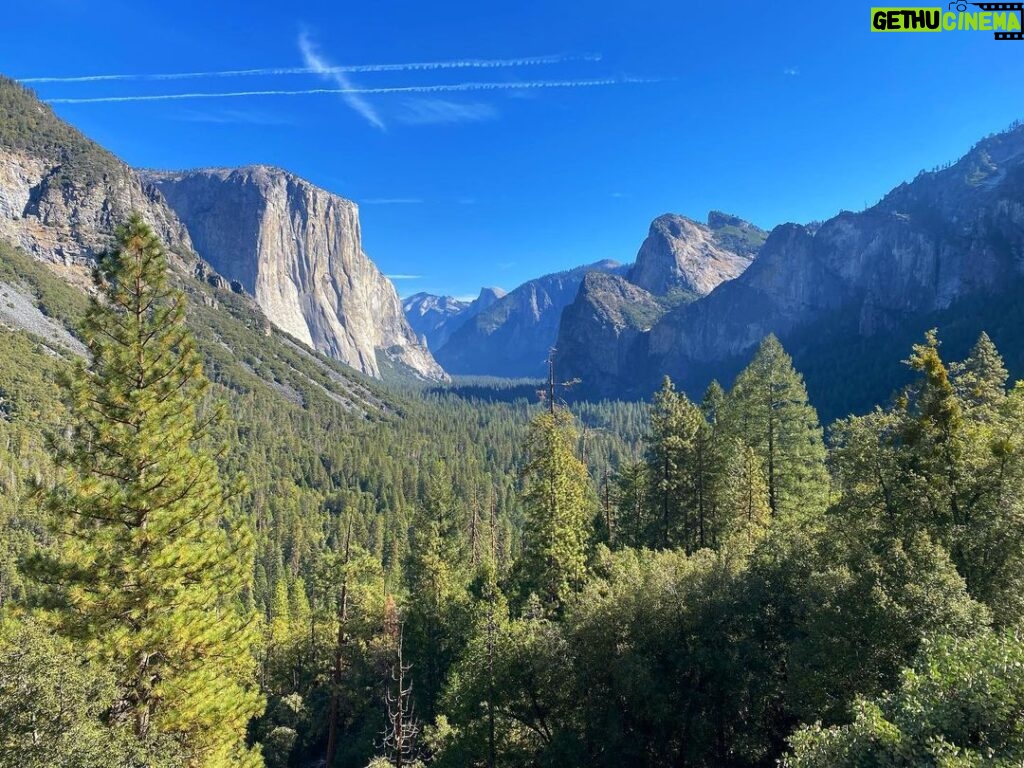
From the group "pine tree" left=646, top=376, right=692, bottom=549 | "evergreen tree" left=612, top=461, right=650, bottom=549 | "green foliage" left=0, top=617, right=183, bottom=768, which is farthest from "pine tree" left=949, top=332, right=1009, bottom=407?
"green foliage" left=0, top=617, right=183, bottom=768

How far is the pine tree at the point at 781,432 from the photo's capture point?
3159cm

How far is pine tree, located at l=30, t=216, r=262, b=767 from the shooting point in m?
13.2

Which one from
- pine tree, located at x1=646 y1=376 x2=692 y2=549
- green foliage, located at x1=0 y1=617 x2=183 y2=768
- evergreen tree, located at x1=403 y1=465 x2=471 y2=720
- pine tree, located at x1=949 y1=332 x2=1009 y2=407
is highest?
pine tree, located at x1=949 y1=332 x2=1009 y2=407

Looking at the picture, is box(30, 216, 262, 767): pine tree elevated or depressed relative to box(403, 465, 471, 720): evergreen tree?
elevated

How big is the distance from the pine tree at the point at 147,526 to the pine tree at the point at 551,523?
1485cm

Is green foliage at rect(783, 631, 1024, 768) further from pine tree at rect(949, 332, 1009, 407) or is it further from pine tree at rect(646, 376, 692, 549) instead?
pine tree at rect(646, 376, 692, 549)

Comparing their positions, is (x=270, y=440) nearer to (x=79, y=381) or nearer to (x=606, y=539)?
(x=606, y=539)

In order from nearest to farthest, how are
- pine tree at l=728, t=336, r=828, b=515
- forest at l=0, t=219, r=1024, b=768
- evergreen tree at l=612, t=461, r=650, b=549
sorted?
forest at l=0, t=219, r=1024, b=768, pine tree at l=728, t=336, r=828, b=515, evergreen tree at l=612, t=461, r=650, b=549

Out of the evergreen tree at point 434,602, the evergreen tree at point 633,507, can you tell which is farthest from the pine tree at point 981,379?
the evergreen tree at point 434,602

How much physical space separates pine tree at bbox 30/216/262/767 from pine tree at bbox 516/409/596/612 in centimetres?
1485

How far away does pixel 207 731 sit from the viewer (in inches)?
564

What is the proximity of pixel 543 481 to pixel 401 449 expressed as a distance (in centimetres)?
15755

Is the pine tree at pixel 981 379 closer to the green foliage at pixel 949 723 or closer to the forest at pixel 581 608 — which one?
the forest at pixel 581 608

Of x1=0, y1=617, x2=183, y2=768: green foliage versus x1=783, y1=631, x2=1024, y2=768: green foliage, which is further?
x1=0, y1=617, x2=183, y2=768: green foliage
